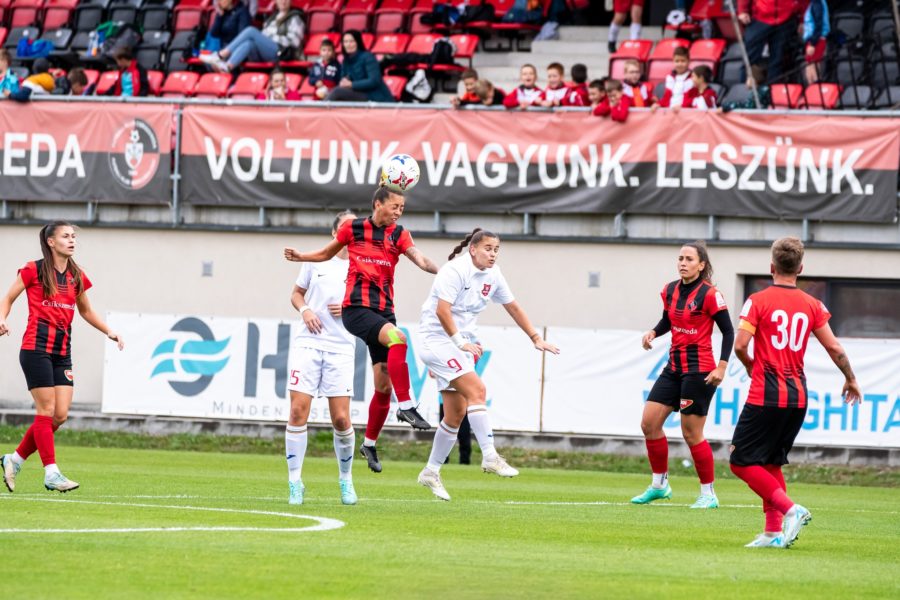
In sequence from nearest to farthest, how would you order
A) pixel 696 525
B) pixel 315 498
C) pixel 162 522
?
1. pixel 162 522
2. pixel 696 525
3. pixel 315 498

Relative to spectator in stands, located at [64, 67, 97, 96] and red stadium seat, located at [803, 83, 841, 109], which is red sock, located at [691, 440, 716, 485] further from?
spectator in stands, located at [64, 67, 97, 96]

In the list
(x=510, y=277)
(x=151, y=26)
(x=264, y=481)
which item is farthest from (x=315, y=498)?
(x=151, y=26)

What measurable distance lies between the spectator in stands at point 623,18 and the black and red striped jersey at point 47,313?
1608 cm

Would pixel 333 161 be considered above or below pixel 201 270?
above

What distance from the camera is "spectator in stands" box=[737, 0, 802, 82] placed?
24938mm

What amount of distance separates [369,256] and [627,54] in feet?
49.8

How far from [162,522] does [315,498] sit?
2.90 meters

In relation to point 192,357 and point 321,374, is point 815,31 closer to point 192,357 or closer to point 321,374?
point 192,357

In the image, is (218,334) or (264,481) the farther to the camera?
(218,334)

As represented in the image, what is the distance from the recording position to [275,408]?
2238 cm

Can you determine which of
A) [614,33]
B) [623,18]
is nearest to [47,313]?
[614,33]

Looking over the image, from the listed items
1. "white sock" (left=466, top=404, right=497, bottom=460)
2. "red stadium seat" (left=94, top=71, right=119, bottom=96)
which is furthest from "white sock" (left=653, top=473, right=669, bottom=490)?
"red stadium seat" (left=94, top=71, right=119, bottom=96)

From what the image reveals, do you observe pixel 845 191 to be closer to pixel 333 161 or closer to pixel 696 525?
pixel 333 161

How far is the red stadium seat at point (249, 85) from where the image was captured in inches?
1059
